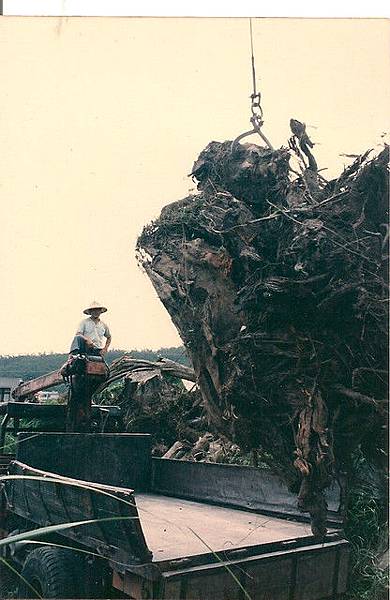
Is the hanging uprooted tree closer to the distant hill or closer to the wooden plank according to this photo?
the distant hill

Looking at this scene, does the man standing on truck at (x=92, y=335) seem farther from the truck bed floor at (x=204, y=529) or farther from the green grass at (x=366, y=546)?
the green grass at (x=366, y=546)

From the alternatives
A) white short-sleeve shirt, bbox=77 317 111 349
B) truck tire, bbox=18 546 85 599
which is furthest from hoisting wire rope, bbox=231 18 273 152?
truck tire, bbox=18 546 85 599

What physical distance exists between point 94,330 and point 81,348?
0.26 metres

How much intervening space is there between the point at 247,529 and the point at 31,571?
1.56 meters

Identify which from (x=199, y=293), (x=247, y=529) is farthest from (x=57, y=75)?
(x=247, y=529)

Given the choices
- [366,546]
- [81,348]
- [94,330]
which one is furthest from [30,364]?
[366,546]

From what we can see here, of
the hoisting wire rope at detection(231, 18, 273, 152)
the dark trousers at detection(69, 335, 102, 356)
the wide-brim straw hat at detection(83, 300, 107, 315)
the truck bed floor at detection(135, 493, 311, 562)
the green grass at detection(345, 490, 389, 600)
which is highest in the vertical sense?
the hoisting wire rope at detection(231, 18, 273, 152)

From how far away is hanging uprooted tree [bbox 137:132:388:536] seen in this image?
3.52 meters

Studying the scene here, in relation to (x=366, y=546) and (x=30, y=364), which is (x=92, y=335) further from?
(x=366, y=546)

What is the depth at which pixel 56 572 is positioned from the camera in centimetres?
363

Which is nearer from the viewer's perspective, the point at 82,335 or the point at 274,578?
the point at 274,578

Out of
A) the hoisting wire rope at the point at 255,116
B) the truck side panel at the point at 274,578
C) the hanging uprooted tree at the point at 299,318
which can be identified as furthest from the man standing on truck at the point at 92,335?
the truck side panel at the point at 274,578

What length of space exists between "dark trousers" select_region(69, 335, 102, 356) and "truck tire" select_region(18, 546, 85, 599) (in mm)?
1980

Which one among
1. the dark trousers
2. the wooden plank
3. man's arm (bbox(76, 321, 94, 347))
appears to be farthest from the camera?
the wooden plank
